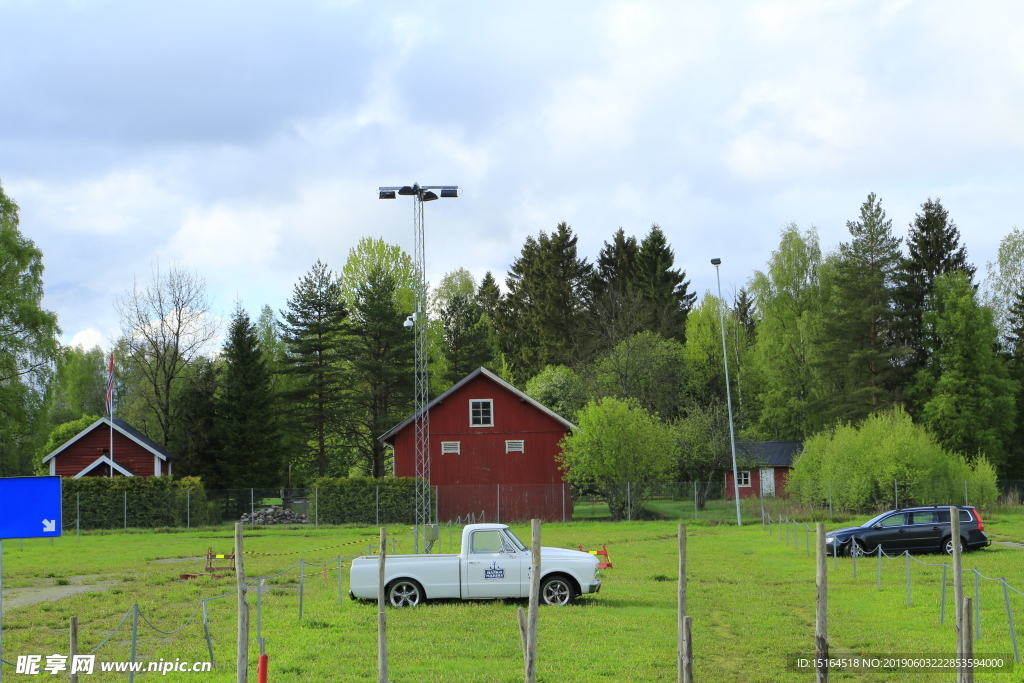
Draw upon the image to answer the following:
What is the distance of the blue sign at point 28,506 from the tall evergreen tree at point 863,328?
175ft

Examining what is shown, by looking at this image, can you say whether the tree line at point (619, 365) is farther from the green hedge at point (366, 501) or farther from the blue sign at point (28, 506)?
the blue sign at point (28, 506)

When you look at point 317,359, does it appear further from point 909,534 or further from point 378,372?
point 909,534

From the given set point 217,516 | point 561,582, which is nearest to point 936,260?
point 217,516

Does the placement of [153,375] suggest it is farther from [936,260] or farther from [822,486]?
[936,260]

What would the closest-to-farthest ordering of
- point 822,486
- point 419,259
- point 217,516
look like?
point 419,259
point 822,486
point 217,516

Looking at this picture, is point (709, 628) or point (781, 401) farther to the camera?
point (781, 401)

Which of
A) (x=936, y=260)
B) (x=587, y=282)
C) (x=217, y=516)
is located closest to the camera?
(x=217, y=516)

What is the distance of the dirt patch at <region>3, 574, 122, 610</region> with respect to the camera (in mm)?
18844

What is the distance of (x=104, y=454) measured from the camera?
157ft

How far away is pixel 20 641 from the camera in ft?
46.2

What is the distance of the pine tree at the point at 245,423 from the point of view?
55.2m

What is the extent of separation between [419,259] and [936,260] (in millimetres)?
40172

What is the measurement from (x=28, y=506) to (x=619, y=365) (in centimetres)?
4835

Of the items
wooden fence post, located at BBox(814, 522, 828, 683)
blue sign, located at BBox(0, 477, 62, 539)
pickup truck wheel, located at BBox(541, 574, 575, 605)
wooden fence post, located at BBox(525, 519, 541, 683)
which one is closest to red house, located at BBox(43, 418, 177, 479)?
pickup truck wheel, located at BBox(541, 574, 575, 605)
